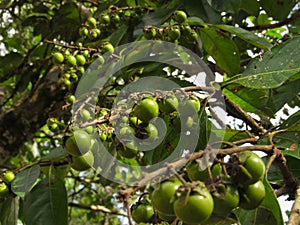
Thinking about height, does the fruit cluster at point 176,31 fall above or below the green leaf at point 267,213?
above

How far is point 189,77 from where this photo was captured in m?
1.72

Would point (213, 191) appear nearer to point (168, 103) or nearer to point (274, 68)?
point (168, 103)

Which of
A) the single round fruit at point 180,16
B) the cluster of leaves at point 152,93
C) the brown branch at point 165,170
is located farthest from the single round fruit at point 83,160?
the single round fruit at point 180,16

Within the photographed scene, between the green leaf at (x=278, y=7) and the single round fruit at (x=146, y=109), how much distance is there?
1.07m

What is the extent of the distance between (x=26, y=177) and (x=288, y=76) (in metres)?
0.69

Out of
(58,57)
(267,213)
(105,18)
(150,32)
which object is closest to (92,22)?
(105,18)

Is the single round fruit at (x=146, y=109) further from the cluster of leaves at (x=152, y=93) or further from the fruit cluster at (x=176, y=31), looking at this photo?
the fruit cluster at (x=176, y=31)

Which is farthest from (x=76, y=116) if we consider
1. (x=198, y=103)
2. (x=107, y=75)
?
(x=107, y=75)

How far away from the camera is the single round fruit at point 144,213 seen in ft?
2.70

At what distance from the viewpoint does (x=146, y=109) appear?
0.90 meters

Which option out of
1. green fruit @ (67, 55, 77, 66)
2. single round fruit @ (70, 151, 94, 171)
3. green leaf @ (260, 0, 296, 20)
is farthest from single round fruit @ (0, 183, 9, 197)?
green leaf @ (260, 0, 296, 20)

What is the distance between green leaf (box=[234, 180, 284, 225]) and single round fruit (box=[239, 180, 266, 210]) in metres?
0.18

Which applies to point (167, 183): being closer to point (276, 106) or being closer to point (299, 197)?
point (299, 197)

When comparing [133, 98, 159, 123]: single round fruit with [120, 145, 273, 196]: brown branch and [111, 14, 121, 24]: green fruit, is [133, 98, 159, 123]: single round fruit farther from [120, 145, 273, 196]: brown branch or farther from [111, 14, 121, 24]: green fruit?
[111, 14, 121, 24]: green fruit
